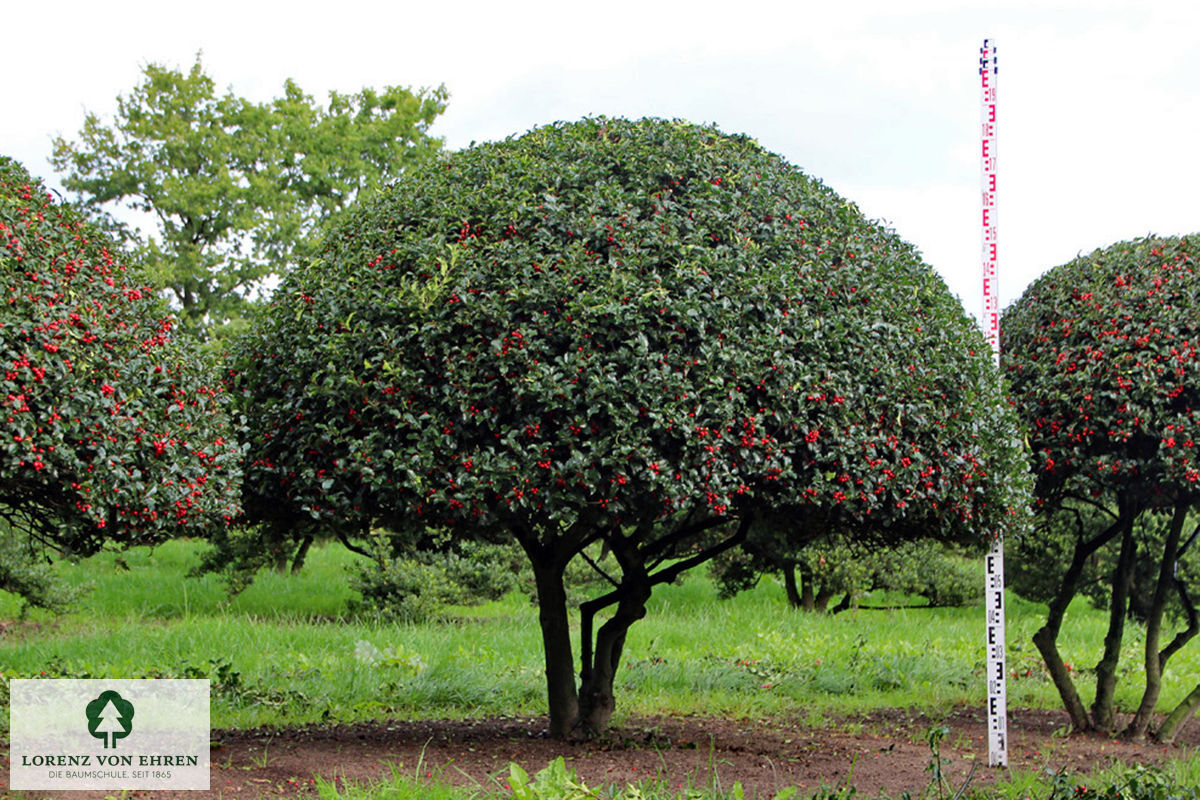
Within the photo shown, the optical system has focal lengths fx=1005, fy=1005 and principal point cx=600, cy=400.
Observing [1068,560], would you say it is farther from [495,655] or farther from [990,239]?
[990,239]

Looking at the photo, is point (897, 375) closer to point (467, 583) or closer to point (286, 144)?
point (467, 583)

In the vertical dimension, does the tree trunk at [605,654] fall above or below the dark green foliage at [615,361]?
below

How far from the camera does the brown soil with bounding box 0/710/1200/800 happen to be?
208 inches

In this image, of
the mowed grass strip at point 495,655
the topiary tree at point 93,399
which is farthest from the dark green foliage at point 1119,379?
the topiary tree at point 93,399

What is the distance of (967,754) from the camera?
6746mm

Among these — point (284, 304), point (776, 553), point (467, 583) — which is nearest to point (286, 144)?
point (467, 583)

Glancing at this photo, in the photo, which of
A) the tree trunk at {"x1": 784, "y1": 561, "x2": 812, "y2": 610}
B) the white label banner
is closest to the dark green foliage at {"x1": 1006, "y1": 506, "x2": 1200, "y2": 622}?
the tree trunk at {"x1": 784, "y1": 561, "x2": 812, "y2": 610}

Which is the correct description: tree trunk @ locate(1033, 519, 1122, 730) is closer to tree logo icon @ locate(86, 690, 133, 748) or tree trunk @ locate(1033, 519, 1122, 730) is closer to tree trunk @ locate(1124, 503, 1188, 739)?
tree trunk @ locate(1124, 503, 1188, 739)

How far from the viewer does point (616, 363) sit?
182 inches

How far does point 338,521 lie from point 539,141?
2449 millimetres

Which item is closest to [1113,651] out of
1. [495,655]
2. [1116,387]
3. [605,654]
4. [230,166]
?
[1116,387]

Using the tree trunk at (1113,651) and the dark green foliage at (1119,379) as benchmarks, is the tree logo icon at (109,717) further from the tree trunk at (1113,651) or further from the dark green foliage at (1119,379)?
the tree trunk at (1113,651)

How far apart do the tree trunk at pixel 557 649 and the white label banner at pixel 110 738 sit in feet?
6.41

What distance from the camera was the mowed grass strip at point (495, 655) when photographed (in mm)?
8133
